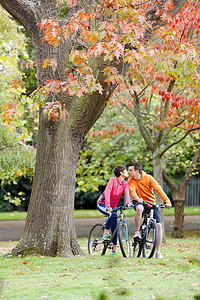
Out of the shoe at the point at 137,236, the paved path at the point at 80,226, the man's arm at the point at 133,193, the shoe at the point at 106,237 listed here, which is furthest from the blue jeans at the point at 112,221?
the paved path at the point at 80,226

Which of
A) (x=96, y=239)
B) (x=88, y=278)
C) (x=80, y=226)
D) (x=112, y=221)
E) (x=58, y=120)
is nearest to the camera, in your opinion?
(x=88, y=278)

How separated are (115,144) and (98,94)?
8.61m

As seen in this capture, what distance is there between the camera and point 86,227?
1916 centimetres

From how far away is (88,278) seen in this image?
556cm

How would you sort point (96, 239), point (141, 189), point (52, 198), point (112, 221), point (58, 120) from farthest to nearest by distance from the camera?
point (96, 239)
point (112, 221)
point (141, 189)
point (58, 120)
point (52, 198)

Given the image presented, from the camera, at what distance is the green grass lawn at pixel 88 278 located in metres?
4.34

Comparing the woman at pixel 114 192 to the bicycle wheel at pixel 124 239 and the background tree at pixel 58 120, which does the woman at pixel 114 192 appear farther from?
the background tree at pixel 58 120

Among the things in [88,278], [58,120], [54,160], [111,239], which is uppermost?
[58,120]

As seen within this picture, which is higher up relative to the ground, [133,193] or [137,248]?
[133,193]

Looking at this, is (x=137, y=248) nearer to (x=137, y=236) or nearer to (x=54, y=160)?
(x=137, y=236)

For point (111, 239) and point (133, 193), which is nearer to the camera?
point (133, 193)

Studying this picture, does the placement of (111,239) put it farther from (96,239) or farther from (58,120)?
(58,120)

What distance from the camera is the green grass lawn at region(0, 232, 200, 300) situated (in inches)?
171

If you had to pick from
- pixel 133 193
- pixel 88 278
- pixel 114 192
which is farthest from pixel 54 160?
pixel 88 278
